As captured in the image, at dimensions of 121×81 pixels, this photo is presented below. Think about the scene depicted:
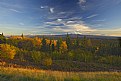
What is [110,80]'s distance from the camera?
28.0 ft

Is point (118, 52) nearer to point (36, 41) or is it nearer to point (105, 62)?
point (105, 62)

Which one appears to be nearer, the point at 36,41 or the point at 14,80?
the point at 14,80

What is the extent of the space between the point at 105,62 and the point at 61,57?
795 inches

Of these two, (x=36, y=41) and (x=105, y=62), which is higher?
(x=36, y=41)

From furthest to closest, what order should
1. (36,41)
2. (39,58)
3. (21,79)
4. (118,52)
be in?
(36,41)
(118,52)
(39,58)
(21,79)

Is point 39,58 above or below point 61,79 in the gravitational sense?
below

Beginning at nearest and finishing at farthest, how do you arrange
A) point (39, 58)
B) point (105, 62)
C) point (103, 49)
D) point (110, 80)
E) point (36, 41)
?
point (110, 80)
point (39, 58)
point (105, 62)
point (103, 49)
point (36, 41)

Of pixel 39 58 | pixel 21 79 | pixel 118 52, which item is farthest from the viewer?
pixel 118 52

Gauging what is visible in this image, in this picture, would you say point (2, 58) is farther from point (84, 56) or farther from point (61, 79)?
point (61, 79)

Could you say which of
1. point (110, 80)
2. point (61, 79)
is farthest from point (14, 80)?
point (110, 80)

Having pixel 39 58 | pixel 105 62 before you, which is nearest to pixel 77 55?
pixel 105 62

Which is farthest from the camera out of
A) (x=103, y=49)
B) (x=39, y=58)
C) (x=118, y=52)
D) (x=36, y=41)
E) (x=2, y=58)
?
(x=36, y=41)

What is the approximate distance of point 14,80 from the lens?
30.4 ft

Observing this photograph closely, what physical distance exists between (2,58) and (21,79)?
215 feet
